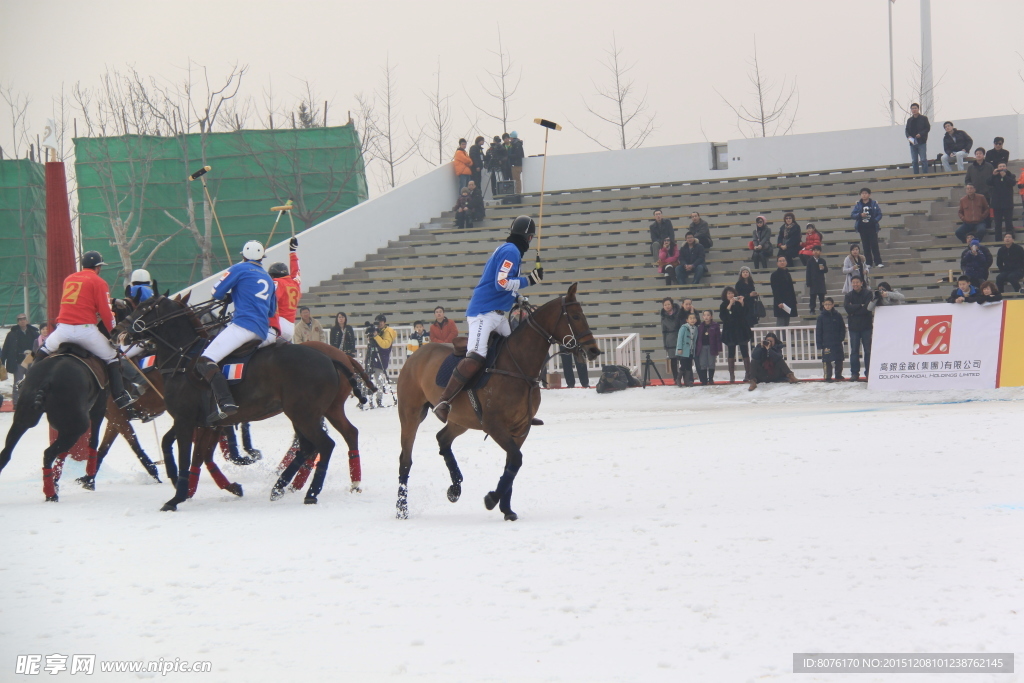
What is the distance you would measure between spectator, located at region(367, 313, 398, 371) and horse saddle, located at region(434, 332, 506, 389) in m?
13.0

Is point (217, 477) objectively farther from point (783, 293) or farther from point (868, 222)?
point (868, 222)

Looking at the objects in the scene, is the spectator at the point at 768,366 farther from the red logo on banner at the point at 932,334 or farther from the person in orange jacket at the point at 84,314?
the person in orange jacket at the point at 84,314

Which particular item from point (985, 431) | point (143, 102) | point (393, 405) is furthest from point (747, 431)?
point (143, 102)

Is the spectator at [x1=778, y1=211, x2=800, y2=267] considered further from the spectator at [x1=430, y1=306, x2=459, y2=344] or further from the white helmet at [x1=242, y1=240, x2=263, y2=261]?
the white helmet at [x1=242, y1=240, x2=263, y2=261]

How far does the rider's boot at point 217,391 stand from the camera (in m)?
9.85

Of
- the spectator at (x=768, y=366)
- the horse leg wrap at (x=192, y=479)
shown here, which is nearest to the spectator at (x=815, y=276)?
the spectator at (x=768, y=366)

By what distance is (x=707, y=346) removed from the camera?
2078 cm

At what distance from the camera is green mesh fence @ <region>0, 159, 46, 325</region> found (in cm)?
3025

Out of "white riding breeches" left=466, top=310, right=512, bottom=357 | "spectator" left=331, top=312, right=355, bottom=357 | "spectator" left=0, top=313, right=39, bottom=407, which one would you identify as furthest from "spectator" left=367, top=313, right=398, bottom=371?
"white riding breeches" left=466, top=310, right=512, bottom=357

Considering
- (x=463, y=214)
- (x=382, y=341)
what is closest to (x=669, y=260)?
(x=382, y=341)

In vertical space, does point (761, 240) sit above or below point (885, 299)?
above

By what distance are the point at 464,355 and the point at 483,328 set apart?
12.6 inches

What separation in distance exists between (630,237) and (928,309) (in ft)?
37.9

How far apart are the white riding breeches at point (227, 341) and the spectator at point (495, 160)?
23789 millimetres
